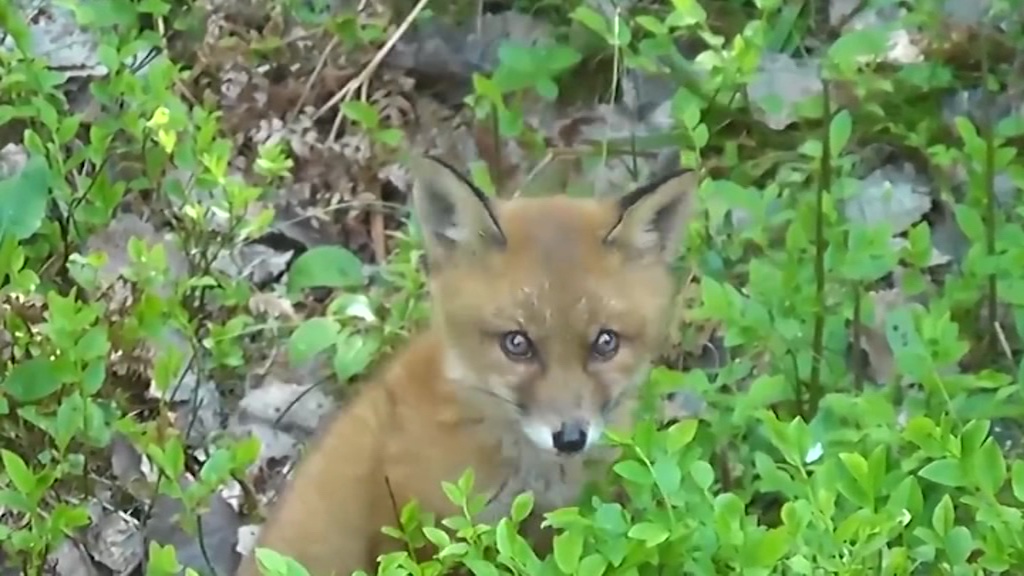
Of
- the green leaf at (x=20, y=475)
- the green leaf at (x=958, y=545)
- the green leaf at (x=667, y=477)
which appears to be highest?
the green leaf at (x=667, y=477)

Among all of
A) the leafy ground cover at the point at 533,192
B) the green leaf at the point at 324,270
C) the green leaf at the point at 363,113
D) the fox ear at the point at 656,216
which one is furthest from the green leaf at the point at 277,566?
the green leaf at the point at 363,113

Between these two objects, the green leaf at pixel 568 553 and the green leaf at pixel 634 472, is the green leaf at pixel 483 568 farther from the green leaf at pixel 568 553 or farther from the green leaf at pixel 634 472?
the green leaf at pixel 634 472

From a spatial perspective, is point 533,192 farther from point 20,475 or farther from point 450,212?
point 20,475

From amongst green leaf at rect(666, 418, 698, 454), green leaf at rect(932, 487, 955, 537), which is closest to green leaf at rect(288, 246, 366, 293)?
green leaf at rect(666, 418, 698, 454)

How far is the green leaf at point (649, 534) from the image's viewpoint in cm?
177

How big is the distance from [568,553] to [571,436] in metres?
0.60

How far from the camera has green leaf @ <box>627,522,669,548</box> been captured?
1766 mm

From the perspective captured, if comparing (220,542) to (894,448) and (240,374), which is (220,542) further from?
(894,448)

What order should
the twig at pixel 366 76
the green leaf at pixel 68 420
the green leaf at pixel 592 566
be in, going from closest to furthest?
the green leaf at pixel 592 566, the green leaf at pixel 68 420, the twig at pixel 366 76

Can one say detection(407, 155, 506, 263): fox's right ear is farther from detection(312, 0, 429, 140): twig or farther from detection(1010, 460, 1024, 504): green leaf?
detection(312, 0, 429, 140): twig

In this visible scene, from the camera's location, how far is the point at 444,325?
98.3 inches

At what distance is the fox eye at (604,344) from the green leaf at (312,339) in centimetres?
62

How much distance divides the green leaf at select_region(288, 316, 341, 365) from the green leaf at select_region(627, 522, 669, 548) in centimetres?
116

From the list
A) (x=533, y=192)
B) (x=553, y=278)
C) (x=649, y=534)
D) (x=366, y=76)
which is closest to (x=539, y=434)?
(x=553, y=278)
